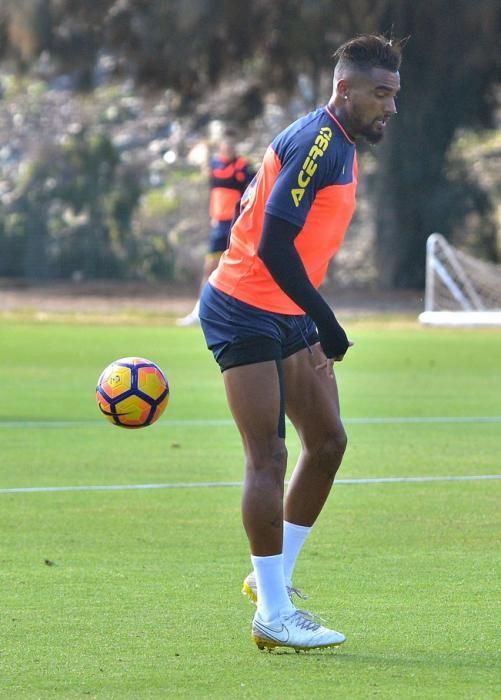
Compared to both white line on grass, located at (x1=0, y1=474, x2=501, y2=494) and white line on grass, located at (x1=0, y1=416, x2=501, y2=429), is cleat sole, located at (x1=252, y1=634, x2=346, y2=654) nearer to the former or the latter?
white line on grass, located at (x1=0, y1=474, x2=501, y2=494)

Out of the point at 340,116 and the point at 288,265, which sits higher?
the point at 340,116

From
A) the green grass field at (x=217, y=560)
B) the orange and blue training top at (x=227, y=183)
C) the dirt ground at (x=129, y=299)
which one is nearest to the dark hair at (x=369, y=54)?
the green grass field at (x=217, y=560)

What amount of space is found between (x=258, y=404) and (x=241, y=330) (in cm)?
32

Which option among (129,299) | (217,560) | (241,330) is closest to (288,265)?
(241,330)

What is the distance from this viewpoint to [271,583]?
6195 mm

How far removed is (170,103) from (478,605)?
93.1 ft

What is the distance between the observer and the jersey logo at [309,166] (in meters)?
6.05

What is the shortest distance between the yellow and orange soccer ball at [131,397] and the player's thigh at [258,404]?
44.8 inches

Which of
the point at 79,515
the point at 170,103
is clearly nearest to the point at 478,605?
the point at 79,515

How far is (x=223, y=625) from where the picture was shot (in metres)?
6.42

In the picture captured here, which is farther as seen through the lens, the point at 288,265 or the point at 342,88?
the point at 342,88

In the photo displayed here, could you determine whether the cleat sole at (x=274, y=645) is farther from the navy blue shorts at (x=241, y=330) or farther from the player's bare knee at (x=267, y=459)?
the navy blue shorts at (x=241, y=330)

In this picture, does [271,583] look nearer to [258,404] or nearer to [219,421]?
[258,404]

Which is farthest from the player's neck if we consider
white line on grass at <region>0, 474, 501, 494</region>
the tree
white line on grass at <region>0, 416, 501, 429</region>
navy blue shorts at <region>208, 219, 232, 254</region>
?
the tree
